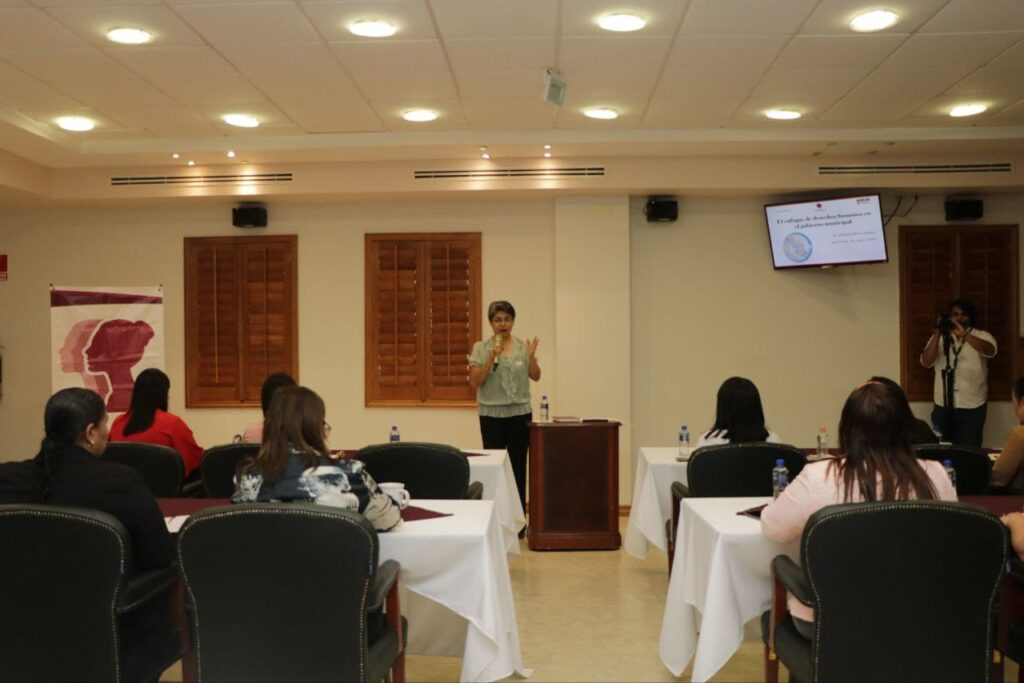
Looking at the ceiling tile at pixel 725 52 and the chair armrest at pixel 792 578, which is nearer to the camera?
the chair armrest at pixel 792 578

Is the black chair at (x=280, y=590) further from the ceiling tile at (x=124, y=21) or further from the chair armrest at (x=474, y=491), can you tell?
the ceiling tile at (x=124, y=21)

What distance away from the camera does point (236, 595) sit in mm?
2713

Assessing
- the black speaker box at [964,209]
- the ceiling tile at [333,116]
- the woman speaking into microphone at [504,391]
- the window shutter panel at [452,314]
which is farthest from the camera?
the window shutter panel at [452,314]

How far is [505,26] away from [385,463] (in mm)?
2189

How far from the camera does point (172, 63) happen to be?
527 cm

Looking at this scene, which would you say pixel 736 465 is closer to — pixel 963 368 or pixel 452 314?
pixel 452 314

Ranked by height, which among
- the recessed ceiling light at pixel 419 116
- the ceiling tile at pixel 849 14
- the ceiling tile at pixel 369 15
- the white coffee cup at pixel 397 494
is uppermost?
the ceiling tile at pixel 369 15

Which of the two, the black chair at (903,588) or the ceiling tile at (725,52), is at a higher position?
the ceiling tile at (725,52)

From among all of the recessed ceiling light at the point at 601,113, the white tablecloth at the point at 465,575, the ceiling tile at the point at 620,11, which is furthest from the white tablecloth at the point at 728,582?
the recessed ceiling light at the point at 601,113

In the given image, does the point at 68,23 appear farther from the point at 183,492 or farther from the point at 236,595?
the point at 236,595

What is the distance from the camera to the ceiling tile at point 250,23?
444 centimetres

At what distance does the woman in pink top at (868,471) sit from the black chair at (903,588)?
0.61ft

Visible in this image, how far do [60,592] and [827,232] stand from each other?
21.9 feet

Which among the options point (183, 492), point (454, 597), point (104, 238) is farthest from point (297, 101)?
point (454, 597)
